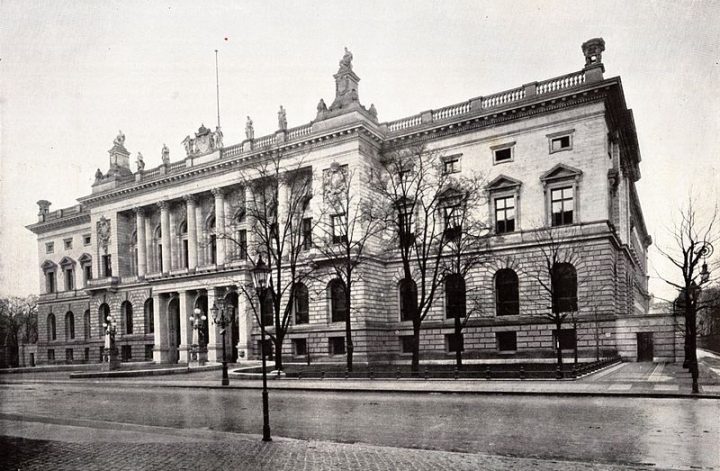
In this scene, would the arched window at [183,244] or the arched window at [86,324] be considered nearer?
the arched window at [183,244]

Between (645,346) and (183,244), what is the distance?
139ft

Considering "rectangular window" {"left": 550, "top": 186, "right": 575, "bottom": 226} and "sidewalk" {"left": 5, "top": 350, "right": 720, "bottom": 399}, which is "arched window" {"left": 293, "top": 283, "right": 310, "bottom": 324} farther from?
"rectangular window" {"left": 550, "top": 186, "right": 575, "bottom": 226}

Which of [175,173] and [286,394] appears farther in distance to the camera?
[175,173]

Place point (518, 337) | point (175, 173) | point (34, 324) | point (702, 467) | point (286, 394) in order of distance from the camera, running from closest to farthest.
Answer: point (702, 467), point (286, 394), point (518, 337), point (175, 173), point (34, 324)

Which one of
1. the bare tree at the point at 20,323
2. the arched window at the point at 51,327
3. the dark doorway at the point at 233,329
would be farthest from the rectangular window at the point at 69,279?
the dark doorway at the point at 233,329

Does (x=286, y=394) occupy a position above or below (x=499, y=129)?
below

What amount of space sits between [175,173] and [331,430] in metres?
44.8

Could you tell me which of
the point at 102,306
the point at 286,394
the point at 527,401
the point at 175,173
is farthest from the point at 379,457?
the point at 102,306

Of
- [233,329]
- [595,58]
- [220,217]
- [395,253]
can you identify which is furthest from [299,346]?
[595,58]

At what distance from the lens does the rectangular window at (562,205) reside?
121ft

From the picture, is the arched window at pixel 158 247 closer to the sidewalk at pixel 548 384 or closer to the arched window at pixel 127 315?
the arched window at pixel 127 315

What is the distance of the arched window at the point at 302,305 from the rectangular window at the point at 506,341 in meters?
15.6

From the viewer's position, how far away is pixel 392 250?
42500 millimetres

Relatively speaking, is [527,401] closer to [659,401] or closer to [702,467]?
[659,401]
